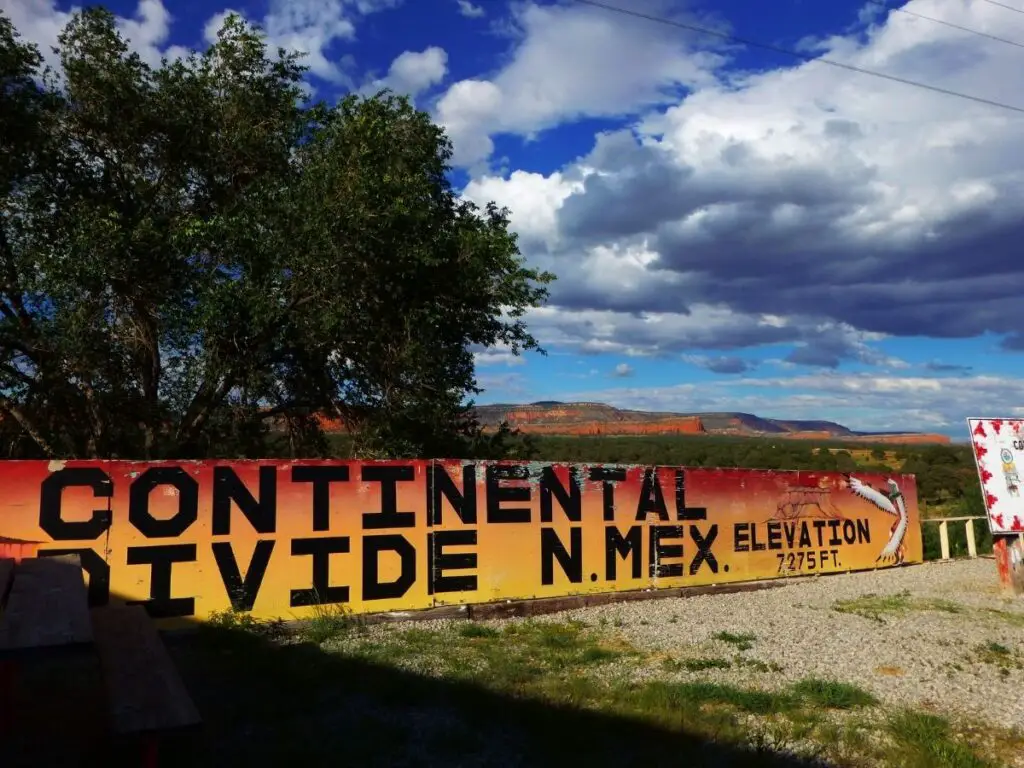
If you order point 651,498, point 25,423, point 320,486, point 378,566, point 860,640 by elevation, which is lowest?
point 860,640

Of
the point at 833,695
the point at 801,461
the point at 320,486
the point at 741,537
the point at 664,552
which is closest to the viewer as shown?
the point at 833,695

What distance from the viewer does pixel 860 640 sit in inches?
324

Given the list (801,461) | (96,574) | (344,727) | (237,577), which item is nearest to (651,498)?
(237,577)

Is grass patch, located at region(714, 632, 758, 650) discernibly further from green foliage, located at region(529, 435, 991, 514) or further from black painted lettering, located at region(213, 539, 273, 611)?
green foliage, located at region(529, 435, 991, 514)

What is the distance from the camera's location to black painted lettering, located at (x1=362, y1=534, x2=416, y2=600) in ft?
29.9

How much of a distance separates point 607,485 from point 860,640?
3.84 m

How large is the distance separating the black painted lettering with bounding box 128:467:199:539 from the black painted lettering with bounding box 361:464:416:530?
1.89 metres

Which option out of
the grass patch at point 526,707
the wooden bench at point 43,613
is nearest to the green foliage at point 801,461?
the grass patch at point 526,707

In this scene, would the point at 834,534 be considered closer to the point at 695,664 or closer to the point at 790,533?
the point at 790,533

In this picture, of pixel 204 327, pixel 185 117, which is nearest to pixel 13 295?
pixel 204 327

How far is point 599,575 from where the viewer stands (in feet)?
35.3

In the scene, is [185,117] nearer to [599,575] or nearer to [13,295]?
[13,295]

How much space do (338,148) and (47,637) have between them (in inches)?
393

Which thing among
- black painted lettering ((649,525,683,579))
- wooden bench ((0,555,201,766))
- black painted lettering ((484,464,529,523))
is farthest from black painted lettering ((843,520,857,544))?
wooden bench ((0,555,201,766))
